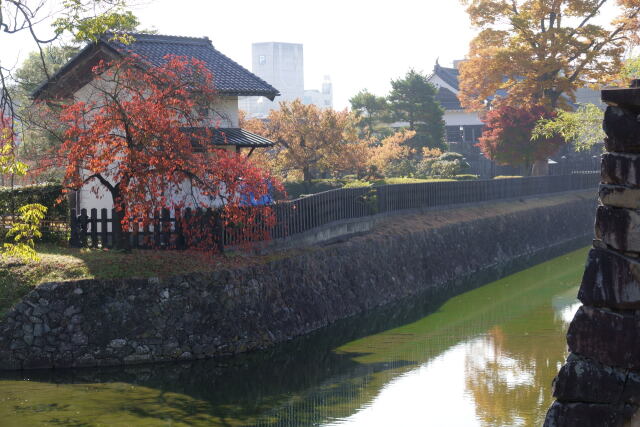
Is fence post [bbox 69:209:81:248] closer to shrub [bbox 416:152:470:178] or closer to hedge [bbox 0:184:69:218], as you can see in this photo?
hedge [bbox 0:184:69:218]

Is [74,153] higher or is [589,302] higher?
[74,153]

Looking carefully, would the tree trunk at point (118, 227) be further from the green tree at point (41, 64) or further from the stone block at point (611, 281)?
the green tree at point (41, 64)

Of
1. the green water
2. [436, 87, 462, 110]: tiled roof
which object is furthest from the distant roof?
[436, 87, 462, 110]: tiled roof

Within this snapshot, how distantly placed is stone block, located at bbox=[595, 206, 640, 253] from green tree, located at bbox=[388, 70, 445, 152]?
171 ft

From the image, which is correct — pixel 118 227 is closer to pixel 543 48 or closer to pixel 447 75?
pixel 543 48

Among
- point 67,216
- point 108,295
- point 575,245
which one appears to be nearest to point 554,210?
point 575,245

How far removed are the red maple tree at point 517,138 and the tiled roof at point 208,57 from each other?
22.6 m

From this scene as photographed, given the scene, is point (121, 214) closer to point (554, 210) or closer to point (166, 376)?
point (166, 376)

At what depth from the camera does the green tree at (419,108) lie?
61.5m

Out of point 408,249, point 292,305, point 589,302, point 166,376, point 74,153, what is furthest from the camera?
point 408,249

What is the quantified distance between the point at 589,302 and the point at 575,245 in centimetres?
3772

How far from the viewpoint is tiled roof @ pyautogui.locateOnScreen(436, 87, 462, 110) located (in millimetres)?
77625

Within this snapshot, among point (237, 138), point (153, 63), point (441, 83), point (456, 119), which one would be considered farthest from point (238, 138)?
point (441, 83)

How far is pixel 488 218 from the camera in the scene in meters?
39.2
